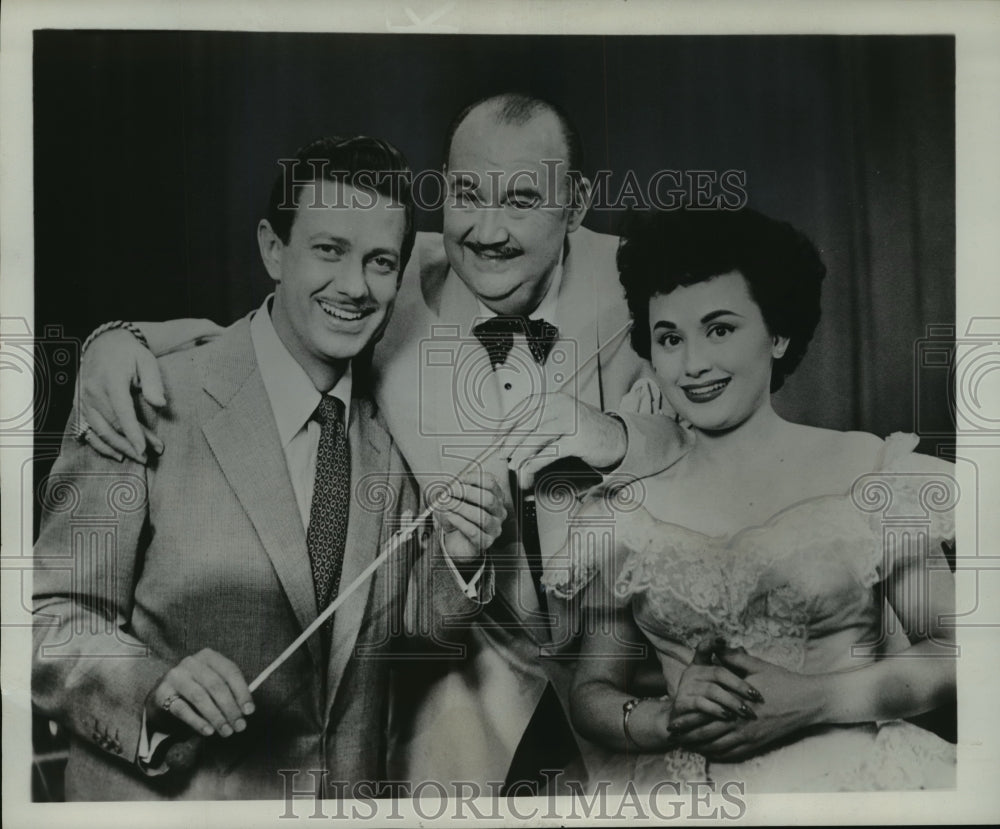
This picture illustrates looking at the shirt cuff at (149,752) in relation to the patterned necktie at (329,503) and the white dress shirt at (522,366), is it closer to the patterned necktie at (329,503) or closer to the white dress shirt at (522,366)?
the patterned necktie at (329,503)

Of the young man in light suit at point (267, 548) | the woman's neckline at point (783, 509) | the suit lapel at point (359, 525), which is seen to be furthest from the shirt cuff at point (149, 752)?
the woman's neckline at point (783, 509)

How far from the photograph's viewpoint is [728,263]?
10.8ft

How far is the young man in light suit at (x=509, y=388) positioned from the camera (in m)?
3.24

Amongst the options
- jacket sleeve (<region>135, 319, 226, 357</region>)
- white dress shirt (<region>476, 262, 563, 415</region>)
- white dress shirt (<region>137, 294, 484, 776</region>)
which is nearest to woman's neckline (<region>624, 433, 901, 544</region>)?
white dress shirt (<region>476, 262, 563, 415</region>)

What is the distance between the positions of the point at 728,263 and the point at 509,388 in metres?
0.78

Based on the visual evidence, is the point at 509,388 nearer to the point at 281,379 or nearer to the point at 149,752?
the point at 281,379

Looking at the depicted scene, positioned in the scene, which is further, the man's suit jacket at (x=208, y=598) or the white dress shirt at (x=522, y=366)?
the white dress shirt at (x=522, y=366)

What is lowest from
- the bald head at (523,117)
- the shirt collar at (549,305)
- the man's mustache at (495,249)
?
the shirt collar at (549,305)

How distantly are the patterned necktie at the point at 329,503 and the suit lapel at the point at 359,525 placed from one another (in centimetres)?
2

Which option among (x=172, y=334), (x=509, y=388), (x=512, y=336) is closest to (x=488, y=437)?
(x=509, y=388)

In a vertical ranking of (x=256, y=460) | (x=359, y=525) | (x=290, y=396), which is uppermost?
(x=290, y=396)

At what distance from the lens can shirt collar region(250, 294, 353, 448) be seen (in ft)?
10.7

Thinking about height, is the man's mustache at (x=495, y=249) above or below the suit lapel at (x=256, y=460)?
above

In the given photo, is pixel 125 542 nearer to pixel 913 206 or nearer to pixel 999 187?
pixel 913 206
